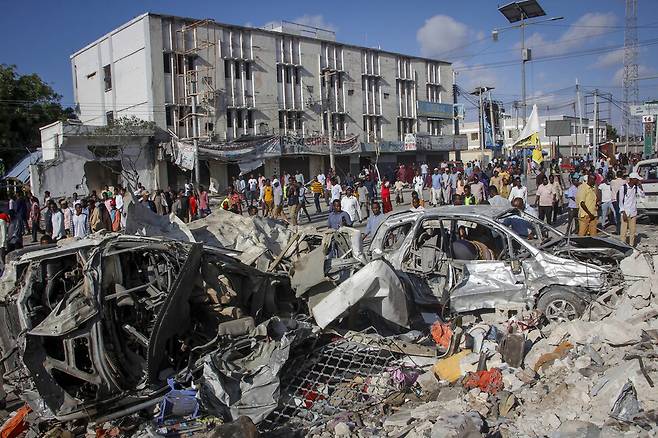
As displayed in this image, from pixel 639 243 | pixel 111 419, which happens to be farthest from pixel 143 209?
pixel 639 243

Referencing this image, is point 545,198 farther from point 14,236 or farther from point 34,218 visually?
point 34,218

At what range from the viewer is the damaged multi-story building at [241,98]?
31.5 m

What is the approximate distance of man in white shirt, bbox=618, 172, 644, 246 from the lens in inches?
452

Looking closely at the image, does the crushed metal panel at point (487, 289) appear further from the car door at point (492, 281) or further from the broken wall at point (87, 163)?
the broken wall at point (87, 163)

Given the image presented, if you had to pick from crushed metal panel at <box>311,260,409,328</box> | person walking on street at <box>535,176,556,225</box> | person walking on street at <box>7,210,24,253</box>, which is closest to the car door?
crushed metal panel at <box>311,260,409,328</box>

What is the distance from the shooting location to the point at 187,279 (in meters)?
5.56

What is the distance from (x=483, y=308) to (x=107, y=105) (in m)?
34.9

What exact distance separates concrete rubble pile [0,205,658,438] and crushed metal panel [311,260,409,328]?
17 millimetres

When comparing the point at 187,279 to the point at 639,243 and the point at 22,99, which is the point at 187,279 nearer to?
the point at 639,243

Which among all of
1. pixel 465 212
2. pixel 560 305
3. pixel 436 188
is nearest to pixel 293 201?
pixel 436 188

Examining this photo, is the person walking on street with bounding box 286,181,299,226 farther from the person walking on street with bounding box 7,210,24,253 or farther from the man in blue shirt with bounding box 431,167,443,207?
the person walking on street with bounding box 7,210,24,253

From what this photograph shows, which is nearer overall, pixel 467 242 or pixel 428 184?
pixel 467 242

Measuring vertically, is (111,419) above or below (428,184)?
below

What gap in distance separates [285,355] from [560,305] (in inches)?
135
